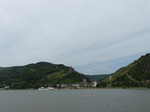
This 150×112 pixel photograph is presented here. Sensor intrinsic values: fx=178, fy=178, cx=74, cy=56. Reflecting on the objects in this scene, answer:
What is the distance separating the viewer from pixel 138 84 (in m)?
193

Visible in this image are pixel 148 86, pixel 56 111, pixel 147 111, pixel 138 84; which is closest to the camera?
pixel 147 111

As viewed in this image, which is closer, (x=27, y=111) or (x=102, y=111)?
(x=102, y=111)

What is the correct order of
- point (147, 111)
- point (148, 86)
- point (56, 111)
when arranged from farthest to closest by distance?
point (148, 86) < point (56, 111) < point (147, 111)

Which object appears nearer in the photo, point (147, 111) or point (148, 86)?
point (147, 111)

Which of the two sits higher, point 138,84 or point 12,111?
point 138,84

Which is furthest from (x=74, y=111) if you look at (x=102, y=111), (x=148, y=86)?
(x=148, y=86)

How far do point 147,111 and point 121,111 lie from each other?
6.08 meters

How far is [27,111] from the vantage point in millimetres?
46938

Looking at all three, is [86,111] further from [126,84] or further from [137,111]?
[126,84]

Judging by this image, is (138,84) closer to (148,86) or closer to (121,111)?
(148,86)

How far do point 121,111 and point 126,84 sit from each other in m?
158

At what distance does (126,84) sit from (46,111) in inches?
6382

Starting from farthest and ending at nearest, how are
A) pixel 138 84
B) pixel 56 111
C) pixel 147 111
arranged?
pixel 138 84 → pixel 56 111 → pixel 147 111

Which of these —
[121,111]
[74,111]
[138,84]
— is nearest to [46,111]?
[74,111]
